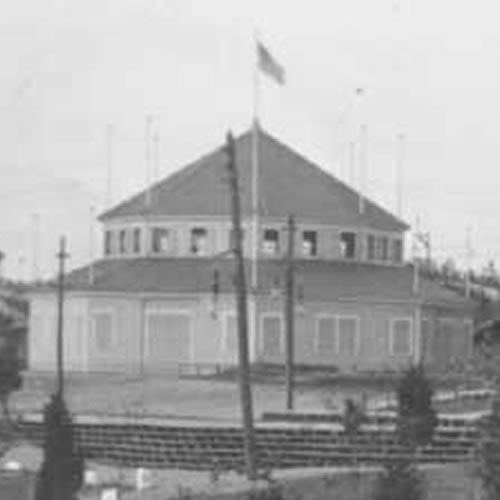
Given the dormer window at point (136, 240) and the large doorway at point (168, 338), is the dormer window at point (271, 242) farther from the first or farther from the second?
the dormer window at point (136, 240)

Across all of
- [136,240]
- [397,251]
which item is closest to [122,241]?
[136,240]

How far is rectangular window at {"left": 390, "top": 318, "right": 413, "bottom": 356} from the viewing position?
95250 millimetres

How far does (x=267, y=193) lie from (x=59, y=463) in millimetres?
61440

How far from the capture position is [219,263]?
96.0 metres

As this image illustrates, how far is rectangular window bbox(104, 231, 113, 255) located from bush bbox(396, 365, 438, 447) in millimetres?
62623

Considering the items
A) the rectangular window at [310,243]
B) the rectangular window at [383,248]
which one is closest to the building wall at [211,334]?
the rectangular window at [383,248]

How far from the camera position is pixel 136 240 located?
10044 cm

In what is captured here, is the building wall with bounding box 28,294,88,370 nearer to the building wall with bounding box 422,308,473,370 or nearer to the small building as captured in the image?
the small building

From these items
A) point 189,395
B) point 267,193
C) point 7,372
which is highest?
point 267,193

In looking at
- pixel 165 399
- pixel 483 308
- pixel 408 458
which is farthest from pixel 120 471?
pixel 483 308

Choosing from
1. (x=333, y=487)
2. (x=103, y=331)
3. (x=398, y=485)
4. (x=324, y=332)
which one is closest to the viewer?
(x=398, y=485)

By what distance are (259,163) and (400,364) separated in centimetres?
1500

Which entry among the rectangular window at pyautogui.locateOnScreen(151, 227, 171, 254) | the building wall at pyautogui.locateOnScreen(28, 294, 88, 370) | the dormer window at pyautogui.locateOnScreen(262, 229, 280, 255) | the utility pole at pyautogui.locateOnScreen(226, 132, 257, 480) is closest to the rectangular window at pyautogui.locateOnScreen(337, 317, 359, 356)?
the dormer window at pyautogui.locateOnScreen(262, 229, 280, 255)

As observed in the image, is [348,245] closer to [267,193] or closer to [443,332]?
[267,193]
